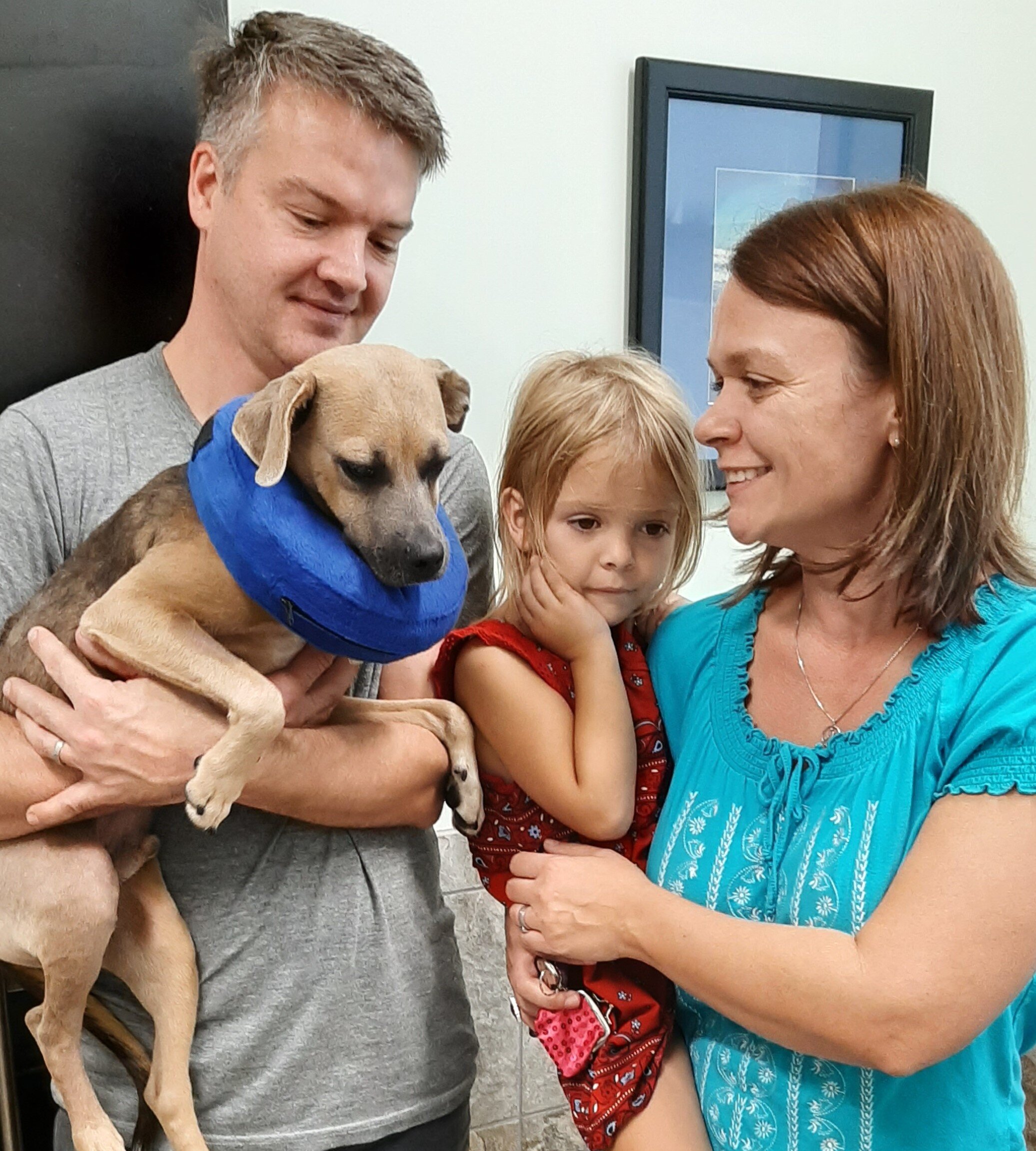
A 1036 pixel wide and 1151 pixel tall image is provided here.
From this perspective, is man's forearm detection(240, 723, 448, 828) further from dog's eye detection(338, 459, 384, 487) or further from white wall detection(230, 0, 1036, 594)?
white wall detection(230, 0, 1036, 594)

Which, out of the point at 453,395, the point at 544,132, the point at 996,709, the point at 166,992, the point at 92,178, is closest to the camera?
the point at 996,709

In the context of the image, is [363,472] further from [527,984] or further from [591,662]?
[527,984]

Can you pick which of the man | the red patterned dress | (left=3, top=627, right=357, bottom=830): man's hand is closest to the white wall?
the man

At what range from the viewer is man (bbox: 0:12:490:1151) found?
1.22 meters

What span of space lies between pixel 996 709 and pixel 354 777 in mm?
712

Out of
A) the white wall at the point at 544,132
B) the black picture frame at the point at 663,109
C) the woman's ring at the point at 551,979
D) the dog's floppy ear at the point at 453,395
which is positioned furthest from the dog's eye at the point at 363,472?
the black picture frame at the point at 663,109

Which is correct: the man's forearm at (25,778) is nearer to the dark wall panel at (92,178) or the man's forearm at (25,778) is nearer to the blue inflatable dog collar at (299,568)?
the blue inflatable dog collar at (299,568)

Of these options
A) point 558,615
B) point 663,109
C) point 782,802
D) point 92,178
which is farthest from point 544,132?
point 782,802

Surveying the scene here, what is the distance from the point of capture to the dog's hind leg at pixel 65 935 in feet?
3.88

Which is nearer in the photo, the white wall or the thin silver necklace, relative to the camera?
the thin silver necklace

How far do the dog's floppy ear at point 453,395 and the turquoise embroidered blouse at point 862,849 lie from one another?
1.73 ft

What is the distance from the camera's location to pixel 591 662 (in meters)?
1.35

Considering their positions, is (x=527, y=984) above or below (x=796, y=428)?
below

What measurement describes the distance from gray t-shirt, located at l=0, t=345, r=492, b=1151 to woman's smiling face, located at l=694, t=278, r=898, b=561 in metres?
0.65
